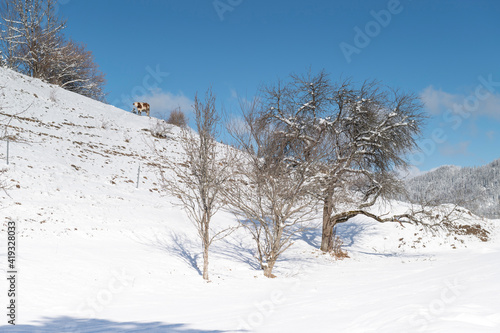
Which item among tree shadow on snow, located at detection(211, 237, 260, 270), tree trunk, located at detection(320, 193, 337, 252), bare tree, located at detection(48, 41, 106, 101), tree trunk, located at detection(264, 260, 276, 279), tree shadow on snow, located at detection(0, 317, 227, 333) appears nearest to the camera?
tree shadow on snow, located at detection(0, 317, 227, 333)

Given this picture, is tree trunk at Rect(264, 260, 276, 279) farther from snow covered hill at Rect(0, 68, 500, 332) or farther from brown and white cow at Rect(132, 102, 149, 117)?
brown and white cow at Rect(132, 102, 149, 117)

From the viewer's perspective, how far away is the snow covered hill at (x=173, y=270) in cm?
516

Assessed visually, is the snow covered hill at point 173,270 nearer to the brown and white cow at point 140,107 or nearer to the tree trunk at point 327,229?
the tree trunk at point 327,229

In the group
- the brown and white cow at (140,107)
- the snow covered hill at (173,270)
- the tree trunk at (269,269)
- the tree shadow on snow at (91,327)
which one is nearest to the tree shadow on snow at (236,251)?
the snow covered hill at (173,270)

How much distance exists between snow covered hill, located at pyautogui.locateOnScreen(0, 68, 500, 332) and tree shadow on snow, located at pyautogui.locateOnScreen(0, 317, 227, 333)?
0.03 meters

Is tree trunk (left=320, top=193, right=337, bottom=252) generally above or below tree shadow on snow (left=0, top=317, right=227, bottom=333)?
above

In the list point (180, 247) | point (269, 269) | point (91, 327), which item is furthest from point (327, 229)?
point (91, 327)

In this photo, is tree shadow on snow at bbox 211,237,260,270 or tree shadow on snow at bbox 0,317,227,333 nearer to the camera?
tree shadow on snow at bbox 0,317,227,333

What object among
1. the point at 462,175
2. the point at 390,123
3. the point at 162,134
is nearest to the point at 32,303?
the point at 390,123

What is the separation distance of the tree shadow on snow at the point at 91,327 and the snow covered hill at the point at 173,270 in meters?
0.03

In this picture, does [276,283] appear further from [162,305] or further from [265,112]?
[265,112]

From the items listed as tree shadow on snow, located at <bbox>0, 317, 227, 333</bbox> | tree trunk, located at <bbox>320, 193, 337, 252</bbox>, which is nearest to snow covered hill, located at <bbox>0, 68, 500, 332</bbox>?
tree shadow on snow, located at <bbox>0, 317, 227, 333</bbox>

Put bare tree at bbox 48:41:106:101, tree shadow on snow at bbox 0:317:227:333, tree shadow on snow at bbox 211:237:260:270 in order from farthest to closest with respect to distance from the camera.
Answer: bare tree at bbox 48:41:106:101 < tree shadow on snow at bbox 211:237:260:270 < tree shadow on snow at bbox 0:317:227:333

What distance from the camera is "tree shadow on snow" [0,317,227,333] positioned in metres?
5.14
